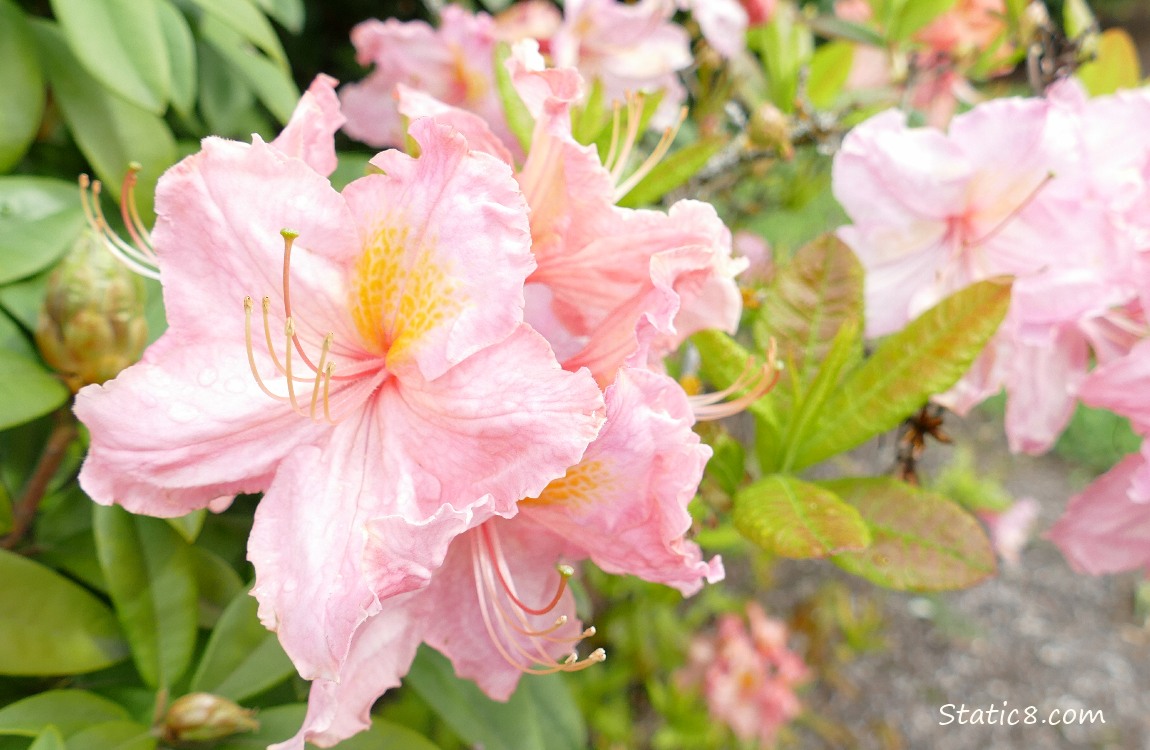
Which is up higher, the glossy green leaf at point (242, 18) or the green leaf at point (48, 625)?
the glossy green leaf at point (242, 18)

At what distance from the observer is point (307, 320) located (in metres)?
0.47

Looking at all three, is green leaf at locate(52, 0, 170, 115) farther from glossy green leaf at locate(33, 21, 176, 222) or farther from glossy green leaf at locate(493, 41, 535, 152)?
glossy green leaf at locate(493, 41, 535, 152)

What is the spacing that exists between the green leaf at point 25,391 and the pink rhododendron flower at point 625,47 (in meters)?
0.66

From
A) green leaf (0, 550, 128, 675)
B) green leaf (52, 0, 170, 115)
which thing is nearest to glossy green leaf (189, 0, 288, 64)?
green leaf (52, 0, 170, 115)

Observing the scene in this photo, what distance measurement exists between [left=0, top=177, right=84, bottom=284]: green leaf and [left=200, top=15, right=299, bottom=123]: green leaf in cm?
24

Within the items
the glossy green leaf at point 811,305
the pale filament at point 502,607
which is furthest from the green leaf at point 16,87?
the glossy green leaf at point 811,305

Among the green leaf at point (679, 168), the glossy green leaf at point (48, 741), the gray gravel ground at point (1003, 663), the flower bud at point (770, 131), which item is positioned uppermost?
the green leaf at point (679, 168)

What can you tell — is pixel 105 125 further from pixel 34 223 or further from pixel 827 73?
pixel 827 73

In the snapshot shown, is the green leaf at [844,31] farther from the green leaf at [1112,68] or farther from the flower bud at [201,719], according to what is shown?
the flower bud at [201,719]

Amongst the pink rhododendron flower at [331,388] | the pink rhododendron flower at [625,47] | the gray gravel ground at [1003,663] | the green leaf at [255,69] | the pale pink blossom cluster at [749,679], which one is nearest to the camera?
the pink rhododendron flower at [331,388]

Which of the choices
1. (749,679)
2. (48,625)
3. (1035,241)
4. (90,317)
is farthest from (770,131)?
(749,679)

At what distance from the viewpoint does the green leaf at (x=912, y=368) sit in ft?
1.96

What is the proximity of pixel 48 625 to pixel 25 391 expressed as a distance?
16 cm

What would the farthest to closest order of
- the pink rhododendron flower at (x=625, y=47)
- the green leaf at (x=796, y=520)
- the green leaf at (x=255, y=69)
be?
1. the pink rhododendron flower at (x=625, y=47)
2. the green leaf at (x=255, y=69)
3. the green leaf at (x=796, y=520)
